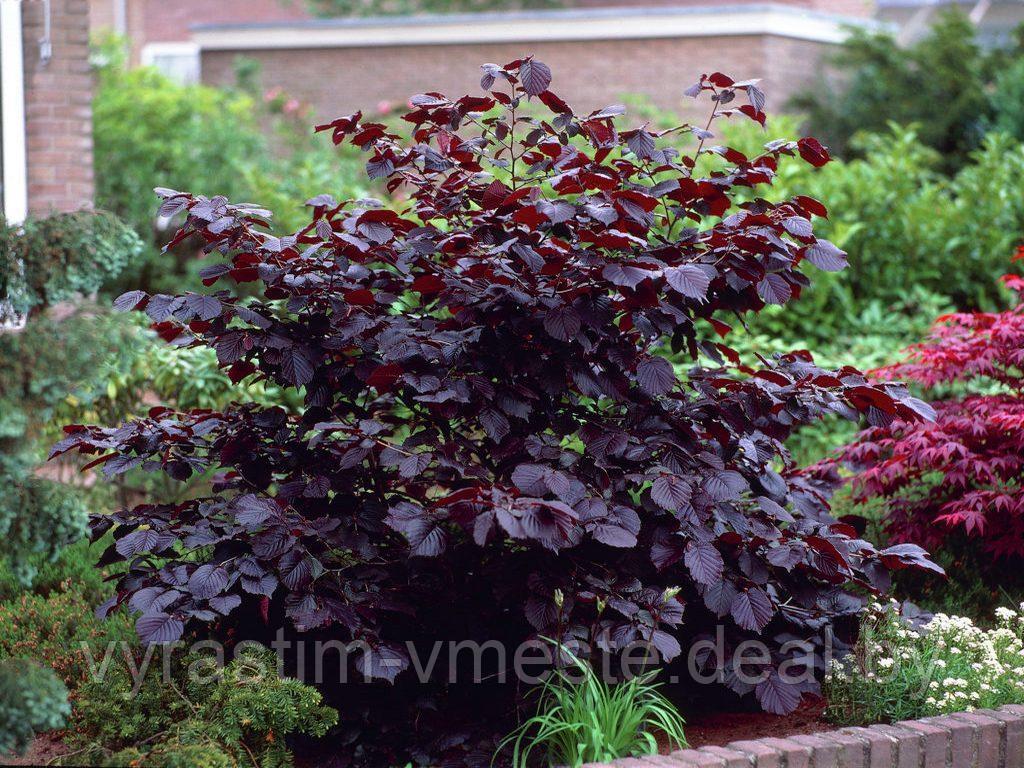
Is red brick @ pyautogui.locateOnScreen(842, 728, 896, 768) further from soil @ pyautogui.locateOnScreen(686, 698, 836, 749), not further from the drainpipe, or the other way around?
the drainpipe

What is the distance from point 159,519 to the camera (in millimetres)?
3428

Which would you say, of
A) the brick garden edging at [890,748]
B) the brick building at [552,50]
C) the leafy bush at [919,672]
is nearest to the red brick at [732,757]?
the brick garden edging at [890,748]

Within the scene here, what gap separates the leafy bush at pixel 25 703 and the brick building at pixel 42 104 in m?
4.93

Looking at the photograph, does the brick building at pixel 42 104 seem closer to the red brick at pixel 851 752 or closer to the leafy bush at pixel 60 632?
the leafy bush at pixel 60 632

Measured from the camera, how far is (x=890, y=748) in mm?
3176

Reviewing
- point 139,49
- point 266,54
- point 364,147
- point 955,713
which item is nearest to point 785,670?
point 955,713

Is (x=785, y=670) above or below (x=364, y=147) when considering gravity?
below

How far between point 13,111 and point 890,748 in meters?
6.32

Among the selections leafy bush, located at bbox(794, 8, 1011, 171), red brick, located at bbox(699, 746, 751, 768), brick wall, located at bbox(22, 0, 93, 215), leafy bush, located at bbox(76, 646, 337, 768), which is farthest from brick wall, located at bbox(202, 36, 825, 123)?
leafy bush, located at bbox(76, 646, 337, 768)

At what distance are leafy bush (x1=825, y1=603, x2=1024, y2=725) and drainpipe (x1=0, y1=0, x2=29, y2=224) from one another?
559 centimetres

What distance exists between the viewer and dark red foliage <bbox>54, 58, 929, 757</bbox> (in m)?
3.11

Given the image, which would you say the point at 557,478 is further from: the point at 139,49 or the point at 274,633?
the point at 139,49

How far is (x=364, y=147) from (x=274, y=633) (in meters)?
1.62

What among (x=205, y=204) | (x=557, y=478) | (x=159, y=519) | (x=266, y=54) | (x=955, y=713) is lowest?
(x=955, y=713)
